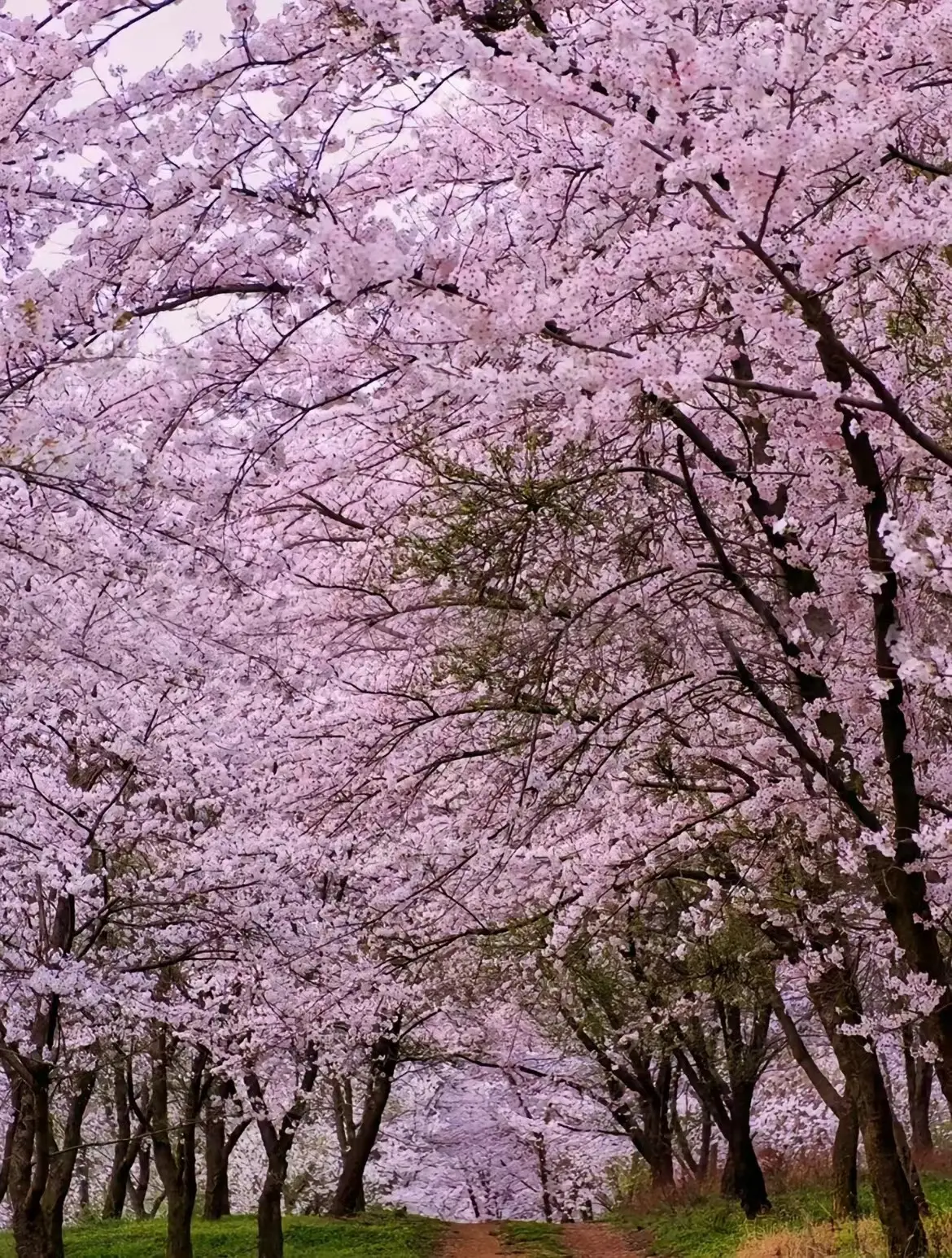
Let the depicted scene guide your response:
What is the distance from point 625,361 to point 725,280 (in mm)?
1314

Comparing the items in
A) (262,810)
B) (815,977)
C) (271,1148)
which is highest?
(262,810)

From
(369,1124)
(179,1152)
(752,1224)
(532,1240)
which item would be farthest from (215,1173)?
(752,1224)

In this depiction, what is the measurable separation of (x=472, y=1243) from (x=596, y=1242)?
194 cm

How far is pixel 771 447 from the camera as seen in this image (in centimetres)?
679

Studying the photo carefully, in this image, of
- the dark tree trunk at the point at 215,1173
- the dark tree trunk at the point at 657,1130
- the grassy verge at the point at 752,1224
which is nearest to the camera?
the grassy verge at the point at 752,1224

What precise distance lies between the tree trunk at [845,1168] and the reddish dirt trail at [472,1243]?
21.1ft

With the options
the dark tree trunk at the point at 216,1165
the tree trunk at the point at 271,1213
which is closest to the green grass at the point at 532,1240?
the dark tree trunk at the point at 216,1165

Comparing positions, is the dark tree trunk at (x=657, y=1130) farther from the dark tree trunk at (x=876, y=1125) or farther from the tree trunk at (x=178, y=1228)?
the dark tree trunk at (x=876, y=1125)

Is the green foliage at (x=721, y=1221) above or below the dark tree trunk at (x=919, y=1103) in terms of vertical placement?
below

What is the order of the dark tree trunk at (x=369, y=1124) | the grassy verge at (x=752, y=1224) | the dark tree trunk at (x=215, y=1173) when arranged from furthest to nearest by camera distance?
1. the dark tree trunk at (x=215, y=1173)
2. the dark tree trunk at (x=369, y=1124)
3. the grassy verge at (x=752, y=1224)

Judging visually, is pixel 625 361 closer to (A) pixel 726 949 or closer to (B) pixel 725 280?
(B) pixel 725 280

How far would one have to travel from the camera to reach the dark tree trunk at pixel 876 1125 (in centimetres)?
855

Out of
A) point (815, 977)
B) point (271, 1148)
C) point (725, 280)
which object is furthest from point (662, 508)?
point (271, 1148)

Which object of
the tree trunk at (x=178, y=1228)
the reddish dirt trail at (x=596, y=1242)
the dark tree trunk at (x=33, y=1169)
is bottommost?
the reddish dirt trail at (x=596, y=1242)
